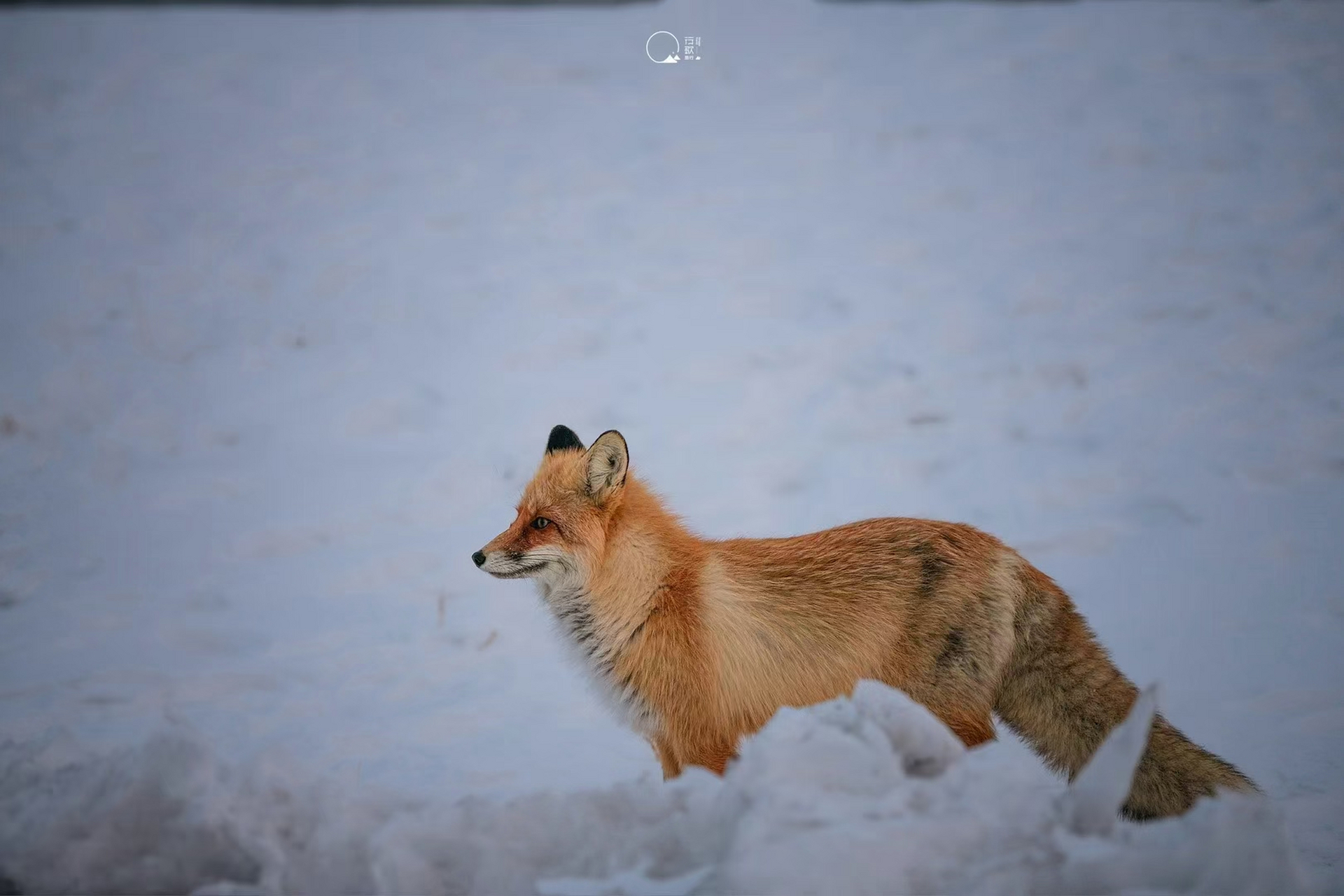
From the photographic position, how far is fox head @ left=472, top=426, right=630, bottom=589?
3.12 meters

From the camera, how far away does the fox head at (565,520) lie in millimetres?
3115

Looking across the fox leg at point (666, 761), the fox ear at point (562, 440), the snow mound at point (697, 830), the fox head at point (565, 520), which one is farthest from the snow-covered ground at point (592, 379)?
the fox ear at point (562, 440)

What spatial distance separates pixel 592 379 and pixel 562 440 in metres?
2.82

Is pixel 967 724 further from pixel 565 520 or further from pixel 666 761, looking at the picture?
pixel 565 520

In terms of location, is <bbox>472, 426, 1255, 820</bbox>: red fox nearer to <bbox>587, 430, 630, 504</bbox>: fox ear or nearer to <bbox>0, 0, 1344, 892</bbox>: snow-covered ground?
<bbox>587, 430, 630, 504</bbox>: fox ear

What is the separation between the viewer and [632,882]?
2.77m

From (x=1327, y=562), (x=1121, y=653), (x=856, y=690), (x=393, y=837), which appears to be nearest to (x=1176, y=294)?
(x=1327, y=562)

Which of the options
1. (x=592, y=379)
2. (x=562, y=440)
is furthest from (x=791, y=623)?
(x=592, y=379)

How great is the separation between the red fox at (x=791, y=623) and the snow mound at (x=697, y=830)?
1.13 ft

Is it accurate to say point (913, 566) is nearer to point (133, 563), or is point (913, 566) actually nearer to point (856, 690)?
point (856, 690)

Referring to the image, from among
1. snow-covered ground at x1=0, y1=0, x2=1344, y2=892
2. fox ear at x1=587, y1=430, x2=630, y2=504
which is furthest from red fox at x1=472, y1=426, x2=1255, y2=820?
A: snow-covered ground at x1=0, y1=0, x2=1344, y2=892

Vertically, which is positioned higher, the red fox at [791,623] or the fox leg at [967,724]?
the red fox at [791,623]

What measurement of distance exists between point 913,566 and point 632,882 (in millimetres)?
1248

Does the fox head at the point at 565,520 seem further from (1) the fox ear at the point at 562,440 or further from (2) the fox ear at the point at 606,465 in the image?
(1) the fox ear at the point at 562,440
